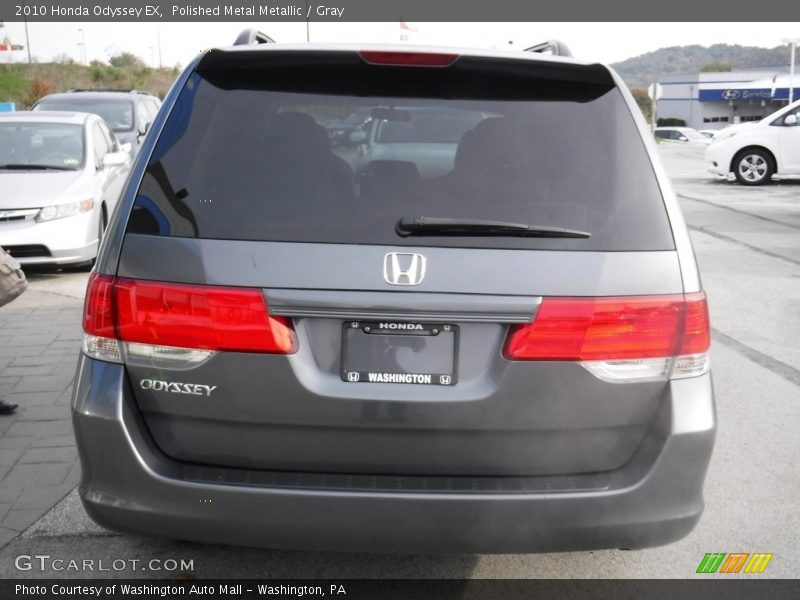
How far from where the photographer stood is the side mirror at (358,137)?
338cm

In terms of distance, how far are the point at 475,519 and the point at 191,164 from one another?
4.25ft

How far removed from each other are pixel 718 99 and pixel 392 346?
102229 mm

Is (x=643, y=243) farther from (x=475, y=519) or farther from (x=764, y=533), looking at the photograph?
(x=764, y=533)

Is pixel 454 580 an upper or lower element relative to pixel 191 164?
lower

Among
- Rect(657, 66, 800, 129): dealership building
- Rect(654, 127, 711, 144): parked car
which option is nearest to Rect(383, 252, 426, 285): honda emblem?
Rect(654, 127, 711, 144): parked car

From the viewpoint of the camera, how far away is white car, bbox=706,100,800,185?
19922 mm

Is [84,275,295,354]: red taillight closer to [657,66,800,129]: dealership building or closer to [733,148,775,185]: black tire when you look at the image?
[733,148,775,185]: black tire

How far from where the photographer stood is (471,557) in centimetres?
364

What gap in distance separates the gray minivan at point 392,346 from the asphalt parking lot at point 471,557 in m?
0.81

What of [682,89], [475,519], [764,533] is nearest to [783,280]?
[764,533]

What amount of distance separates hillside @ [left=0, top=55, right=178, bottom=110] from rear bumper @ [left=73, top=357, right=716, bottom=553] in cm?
4370

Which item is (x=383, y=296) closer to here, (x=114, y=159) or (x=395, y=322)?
(x=395, y=322)

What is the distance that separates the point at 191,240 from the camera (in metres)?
2.71

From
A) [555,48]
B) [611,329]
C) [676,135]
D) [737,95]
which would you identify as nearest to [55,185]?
[555,48]
